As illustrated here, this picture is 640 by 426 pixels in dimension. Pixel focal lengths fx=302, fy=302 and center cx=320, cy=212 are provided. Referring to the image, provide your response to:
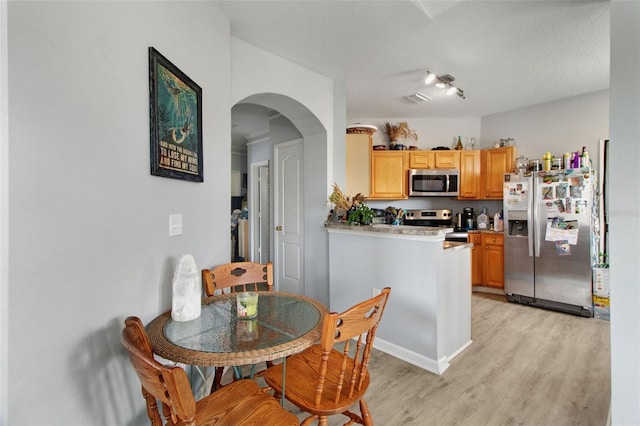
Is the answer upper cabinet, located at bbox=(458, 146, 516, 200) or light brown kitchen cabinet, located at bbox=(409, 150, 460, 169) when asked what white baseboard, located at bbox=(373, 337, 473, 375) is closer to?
upper cabinet, located at bbox=(458, 146, 516, 200)

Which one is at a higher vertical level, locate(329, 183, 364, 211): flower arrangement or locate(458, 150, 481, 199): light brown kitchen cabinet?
locate(458, 150, 481, 199): light brown kitchen cabinet

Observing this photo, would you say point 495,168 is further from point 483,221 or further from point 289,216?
point 289,216

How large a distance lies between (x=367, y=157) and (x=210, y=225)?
2802 millimetres

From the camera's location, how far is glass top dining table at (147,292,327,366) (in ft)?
3.62

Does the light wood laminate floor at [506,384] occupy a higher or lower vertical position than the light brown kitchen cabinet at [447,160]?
lower

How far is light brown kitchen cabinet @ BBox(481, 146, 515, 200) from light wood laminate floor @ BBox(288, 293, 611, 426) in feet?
6.76

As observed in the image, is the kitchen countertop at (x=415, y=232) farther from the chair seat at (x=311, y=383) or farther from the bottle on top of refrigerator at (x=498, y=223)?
the bottle on top of refrigerator at (x=498, y=223)

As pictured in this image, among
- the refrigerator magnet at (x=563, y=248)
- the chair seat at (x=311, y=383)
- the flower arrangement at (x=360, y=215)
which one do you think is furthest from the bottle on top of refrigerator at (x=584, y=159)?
the chair seat at (x=311, y=383)

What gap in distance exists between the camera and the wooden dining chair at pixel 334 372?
1.16m

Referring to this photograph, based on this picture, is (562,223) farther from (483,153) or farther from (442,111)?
(442,111)

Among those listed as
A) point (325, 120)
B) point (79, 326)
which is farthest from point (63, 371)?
point (325, 120)

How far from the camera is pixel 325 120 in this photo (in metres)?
3.26

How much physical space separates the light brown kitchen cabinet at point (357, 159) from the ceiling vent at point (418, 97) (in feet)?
2.37

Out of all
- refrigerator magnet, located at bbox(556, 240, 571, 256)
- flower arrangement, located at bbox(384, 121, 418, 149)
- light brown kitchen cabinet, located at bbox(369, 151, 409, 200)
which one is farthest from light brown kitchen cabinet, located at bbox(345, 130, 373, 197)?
refrigerator magnet, located at bbox(556, 240, 571, 256)
